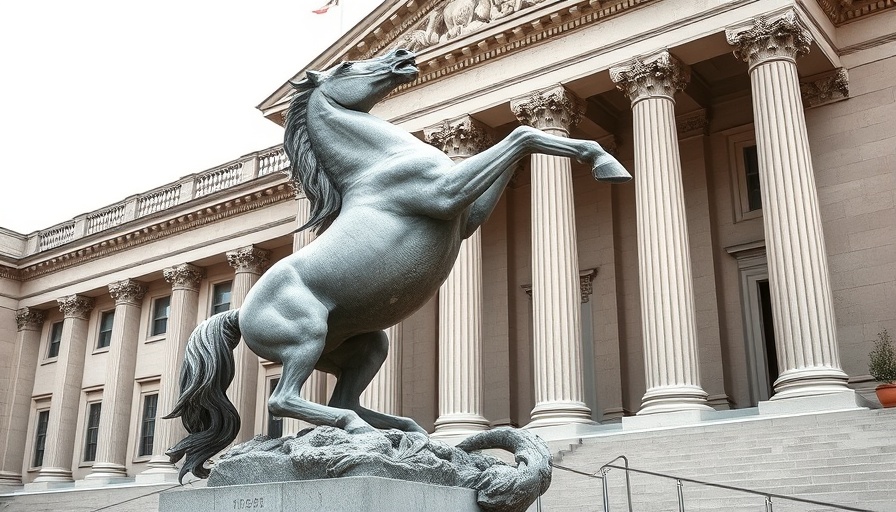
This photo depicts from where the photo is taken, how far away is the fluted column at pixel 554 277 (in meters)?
21.2

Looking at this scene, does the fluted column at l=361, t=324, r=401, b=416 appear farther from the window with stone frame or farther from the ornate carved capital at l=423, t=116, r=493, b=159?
the window with stone frame

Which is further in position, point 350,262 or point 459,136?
point 459,136

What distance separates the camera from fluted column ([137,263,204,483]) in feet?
109

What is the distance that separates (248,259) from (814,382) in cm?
2293

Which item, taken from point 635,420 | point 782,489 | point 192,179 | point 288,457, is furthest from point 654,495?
point 192,179

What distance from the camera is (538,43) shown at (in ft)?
80.2

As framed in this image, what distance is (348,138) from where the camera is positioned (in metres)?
5.20

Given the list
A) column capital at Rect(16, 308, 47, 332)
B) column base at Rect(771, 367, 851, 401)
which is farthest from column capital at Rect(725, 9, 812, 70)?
column capital at Rect(16, 308, 47, 332)

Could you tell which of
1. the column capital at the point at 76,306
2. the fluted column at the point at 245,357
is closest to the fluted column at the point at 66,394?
the column capital at the point at 76,306

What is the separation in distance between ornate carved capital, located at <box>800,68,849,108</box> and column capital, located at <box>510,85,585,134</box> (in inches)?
246

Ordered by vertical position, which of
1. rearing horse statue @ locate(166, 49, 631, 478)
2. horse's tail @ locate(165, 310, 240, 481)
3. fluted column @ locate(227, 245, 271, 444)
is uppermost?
fluted column @ locate(227, 245, 271, 444)

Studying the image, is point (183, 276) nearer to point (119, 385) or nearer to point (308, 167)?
point (119, 385)

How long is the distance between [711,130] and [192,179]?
72.5 ft

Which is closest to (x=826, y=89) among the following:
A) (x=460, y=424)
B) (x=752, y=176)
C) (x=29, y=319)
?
(x=752, y=176)
